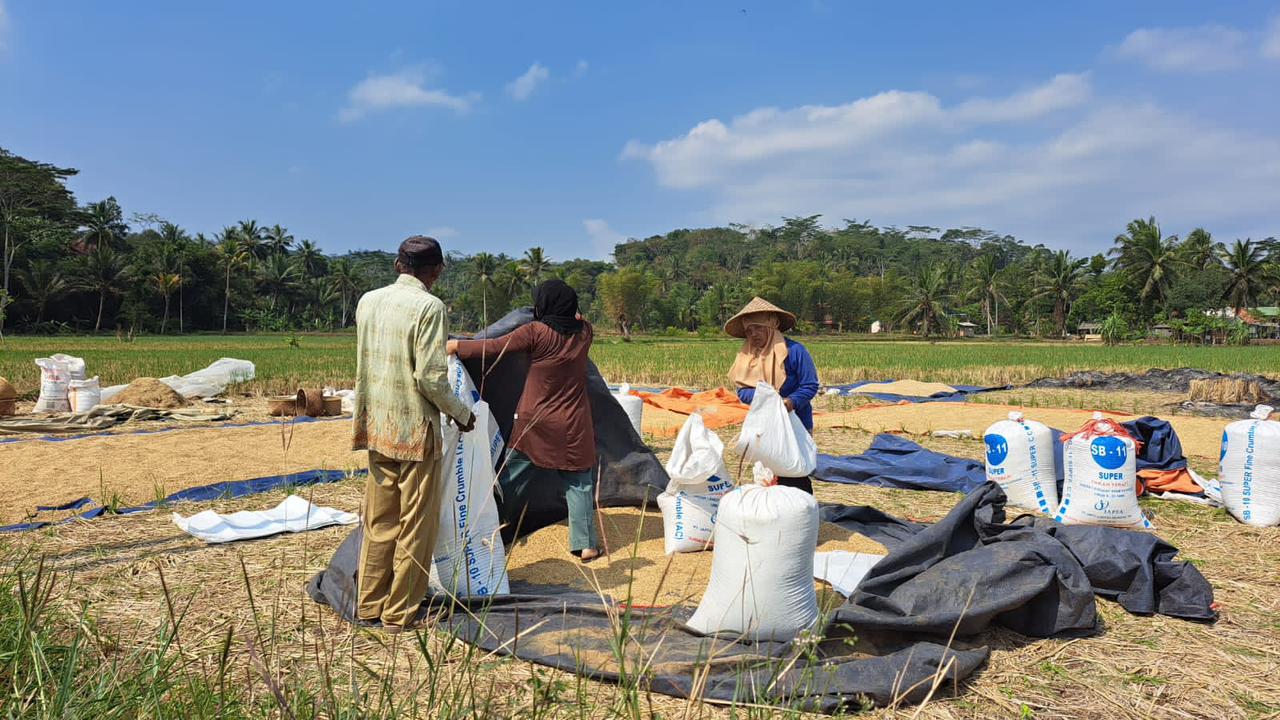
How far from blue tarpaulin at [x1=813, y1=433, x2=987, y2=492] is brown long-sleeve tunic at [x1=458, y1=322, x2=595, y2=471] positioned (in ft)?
Result: 9.39

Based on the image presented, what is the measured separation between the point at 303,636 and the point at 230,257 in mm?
55485

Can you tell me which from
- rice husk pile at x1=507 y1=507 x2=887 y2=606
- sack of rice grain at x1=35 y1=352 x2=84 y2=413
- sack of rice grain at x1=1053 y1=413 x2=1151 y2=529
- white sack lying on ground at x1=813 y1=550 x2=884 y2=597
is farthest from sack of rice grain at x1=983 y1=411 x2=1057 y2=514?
sack of rice grain at x1=35 y1=352 x2=84 y2=413

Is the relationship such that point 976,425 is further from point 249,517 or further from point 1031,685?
point 249,517

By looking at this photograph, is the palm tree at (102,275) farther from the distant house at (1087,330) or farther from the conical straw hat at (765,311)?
the distant house at (1087,330)

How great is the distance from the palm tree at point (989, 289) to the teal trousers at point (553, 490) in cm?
5710

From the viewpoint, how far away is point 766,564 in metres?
2.43

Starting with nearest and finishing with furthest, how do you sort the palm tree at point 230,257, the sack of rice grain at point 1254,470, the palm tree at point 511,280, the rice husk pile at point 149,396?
the sack of rice grain at point 1254,470 < the rice husk pile at point 149,396 < the palm tree at point 230,257 < the palm tree at point 511,280

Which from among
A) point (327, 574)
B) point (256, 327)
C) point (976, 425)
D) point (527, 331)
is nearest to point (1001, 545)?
point (527, 331)

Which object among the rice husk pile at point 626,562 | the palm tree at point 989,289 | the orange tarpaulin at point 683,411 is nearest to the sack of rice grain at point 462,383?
the rice husk pile at point 626,562

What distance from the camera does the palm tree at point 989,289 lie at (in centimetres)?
5569

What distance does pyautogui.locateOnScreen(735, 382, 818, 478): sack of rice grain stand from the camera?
11.6 ft

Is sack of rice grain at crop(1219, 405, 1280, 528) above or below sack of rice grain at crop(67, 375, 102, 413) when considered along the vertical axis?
above

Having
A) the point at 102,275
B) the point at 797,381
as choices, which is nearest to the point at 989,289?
the point at 102,275

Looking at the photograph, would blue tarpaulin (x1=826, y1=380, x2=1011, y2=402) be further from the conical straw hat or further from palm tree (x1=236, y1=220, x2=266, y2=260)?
palm tree (x1=236, y1=220, x2=266, y2=260)
